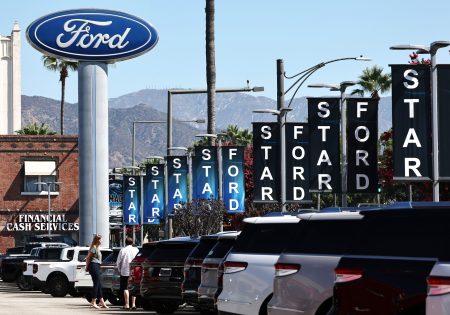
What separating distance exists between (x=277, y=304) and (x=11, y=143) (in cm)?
7688

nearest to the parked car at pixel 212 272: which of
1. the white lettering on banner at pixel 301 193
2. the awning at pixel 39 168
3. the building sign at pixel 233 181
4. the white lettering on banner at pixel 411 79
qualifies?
the white lettering on banner at pixel 411 79

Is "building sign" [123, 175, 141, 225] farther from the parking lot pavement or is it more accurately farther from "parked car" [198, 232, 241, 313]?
"parked car" [198, 232, 241, 313]

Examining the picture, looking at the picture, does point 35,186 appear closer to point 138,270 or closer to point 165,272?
point 138,270

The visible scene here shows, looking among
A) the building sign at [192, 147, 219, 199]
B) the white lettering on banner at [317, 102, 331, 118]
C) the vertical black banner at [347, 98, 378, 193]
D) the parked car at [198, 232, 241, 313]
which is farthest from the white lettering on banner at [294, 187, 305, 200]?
the parked car at [198, 232, 241, 313]

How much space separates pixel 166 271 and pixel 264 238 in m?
9.54

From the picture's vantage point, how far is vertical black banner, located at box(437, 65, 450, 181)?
103 feet

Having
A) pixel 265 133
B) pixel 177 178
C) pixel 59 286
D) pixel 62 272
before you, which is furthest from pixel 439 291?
pixel 177 178

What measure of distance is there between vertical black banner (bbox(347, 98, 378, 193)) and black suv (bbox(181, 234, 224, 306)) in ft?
25.4

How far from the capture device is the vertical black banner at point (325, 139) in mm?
36281

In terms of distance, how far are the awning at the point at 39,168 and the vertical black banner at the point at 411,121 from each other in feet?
208

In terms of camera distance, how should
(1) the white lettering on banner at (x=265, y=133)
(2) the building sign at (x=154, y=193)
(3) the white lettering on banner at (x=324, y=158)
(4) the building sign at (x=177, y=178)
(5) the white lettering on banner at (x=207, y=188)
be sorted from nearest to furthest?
(3) the white lettering on banner at (x=324, y=158) → (1) the white lettering on banner at (x=265, y=133) → (5) the white lettering on banner at (x=207, y=188) → (4) the building sign at (x=177, y=178) → (2) the building sign at (x=154, y=193)

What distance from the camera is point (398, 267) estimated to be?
13.8m

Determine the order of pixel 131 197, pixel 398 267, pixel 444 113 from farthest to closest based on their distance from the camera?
pixel 131 197
pixel 444 113
pixel 398 267

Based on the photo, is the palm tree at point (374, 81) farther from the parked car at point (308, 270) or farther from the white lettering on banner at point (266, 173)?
the parked car at point (308, 270)
